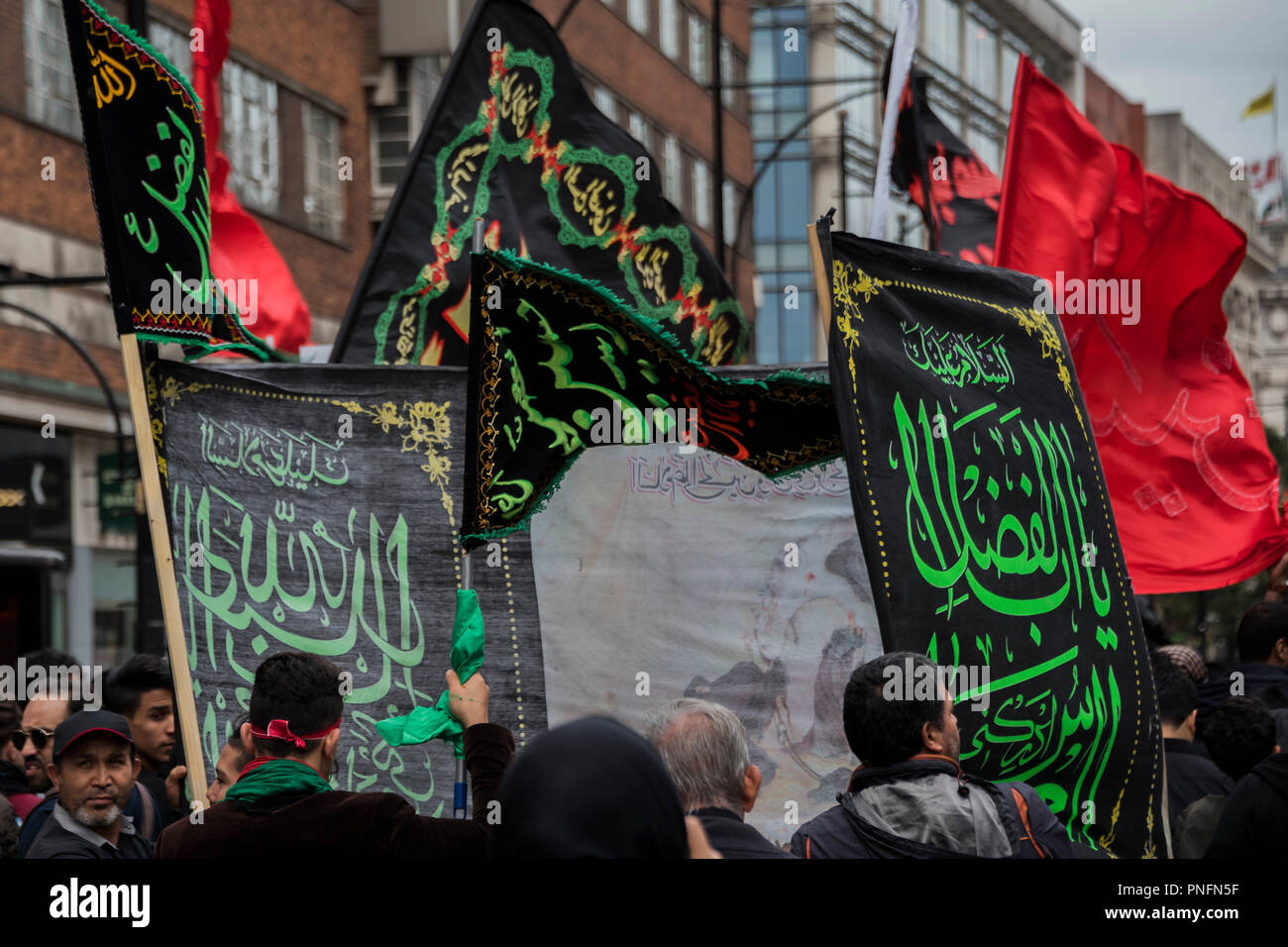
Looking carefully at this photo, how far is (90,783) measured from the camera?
4.84m

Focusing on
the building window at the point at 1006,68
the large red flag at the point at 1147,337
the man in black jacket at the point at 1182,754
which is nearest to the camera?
the man in black jacket at the point at 1182,754

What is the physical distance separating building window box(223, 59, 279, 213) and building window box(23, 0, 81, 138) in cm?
279

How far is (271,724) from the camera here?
12.2 feet

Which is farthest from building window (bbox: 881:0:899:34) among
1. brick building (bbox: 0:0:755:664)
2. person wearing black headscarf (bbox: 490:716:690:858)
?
person wearing black headscarf (bbox: 490:716:690:858)

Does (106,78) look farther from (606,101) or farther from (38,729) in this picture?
(606,101)

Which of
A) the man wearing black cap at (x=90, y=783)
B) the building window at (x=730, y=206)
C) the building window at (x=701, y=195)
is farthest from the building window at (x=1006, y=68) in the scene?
the man wearing black cap at (x=90, y=783)

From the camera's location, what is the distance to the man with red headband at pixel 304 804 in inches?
140

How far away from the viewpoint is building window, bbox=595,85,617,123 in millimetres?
31141

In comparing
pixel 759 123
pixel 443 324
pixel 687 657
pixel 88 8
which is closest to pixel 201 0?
pixel 443 324

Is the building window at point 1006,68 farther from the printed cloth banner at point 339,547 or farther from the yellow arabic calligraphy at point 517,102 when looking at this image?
the printed cloth banner at point 339,547

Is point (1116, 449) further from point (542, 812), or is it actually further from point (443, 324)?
point (542, 812)
